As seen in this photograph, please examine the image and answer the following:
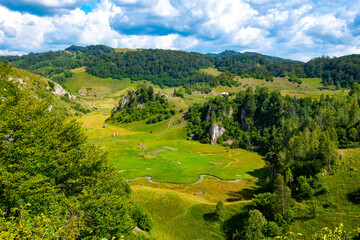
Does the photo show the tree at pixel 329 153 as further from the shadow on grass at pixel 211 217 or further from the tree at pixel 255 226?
the shadow on grass at pixel 211 217

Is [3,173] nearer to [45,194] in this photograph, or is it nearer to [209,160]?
[45,194]

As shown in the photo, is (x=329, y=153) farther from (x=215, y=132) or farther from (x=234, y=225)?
(x=215, y=132)

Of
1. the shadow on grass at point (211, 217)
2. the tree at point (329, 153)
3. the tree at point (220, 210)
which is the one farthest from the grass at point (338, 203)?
the shadow on grass at point (211, 217)

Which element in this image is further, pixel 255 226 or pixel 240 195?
pixel 240 195

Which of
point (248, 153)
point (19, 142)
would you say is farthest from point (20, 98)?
point (248, 153)

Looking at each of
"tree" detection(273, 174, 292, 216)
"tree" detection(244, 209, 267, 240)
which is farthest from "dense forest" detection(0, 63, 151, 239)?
"tree" detection(273, 174, 292, 216)

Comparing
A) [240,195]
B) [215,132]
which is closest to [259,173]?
[240,195]
